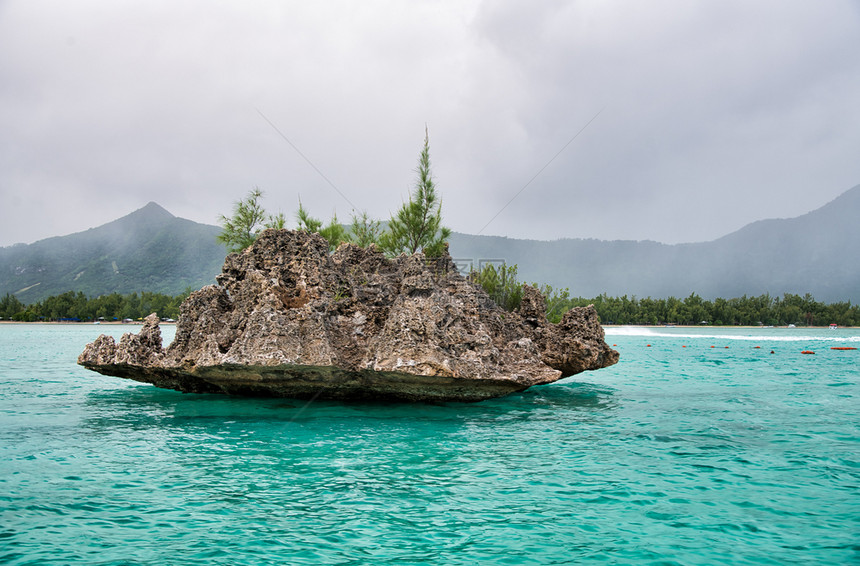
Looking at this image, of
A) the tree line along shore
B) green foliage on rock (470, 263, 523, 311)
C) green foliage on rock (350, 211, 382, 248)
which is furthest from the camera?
the tree line along shore

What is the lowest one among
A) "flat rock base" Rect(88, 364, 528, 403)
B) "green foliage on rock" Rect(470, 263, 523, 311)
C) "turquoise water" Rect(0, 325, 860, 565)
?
"turquoise water" Rect(0, 325, 860, 565)

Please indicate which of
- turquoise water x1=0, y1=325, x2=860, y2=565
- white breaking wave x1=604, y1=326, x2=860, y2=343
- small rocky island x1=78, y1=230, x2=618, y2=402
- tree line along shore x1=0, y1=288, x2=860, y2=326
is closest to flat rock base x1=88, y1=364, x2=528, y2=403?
small rocky island x1=78, y1=230, x2=618, y2=402

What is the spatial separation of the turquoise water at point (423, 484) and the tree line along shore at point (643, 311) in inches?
4517

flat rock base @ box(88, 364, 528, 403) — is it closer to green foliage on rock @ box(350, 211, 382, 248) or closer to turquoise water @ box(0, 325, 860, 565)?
turquoise water @ box(0, 325, 860, 565)

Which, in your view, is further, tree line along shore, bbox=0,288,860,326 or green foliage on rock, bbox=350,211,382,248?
tree line along shore, bbox=0,288,860,326

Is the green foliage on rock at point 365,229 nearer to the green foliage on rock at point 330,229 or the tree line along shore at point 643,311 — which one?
the green foliage on rock at point 330,229

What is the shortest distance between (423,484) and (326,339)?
4.86m

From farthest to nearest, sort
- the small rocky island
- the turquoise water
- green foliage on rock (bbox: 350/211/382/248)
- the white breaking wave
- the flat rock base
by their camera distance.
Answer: the white breaking wave → green foliage on rock (bbox: 350/211/382/248) → the flat rock base → the small rocky island → the turquoise water

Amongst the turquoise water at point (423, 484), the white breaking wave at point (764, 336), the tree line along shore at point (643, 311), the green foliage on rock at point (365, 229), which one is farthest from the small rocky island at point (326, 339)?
the tree line along shore at point (643, 311)

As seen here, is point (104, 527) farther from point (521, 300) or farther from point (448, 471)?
point (521, 300)

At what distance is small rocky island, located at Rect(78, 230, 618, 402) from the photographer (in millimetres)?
10195

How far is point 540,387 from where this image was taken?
53.4 ft

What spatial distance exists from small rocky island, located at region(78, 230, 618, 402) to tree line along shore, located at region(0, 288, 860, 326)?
113m

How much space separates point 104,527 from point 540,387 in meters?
13.4
